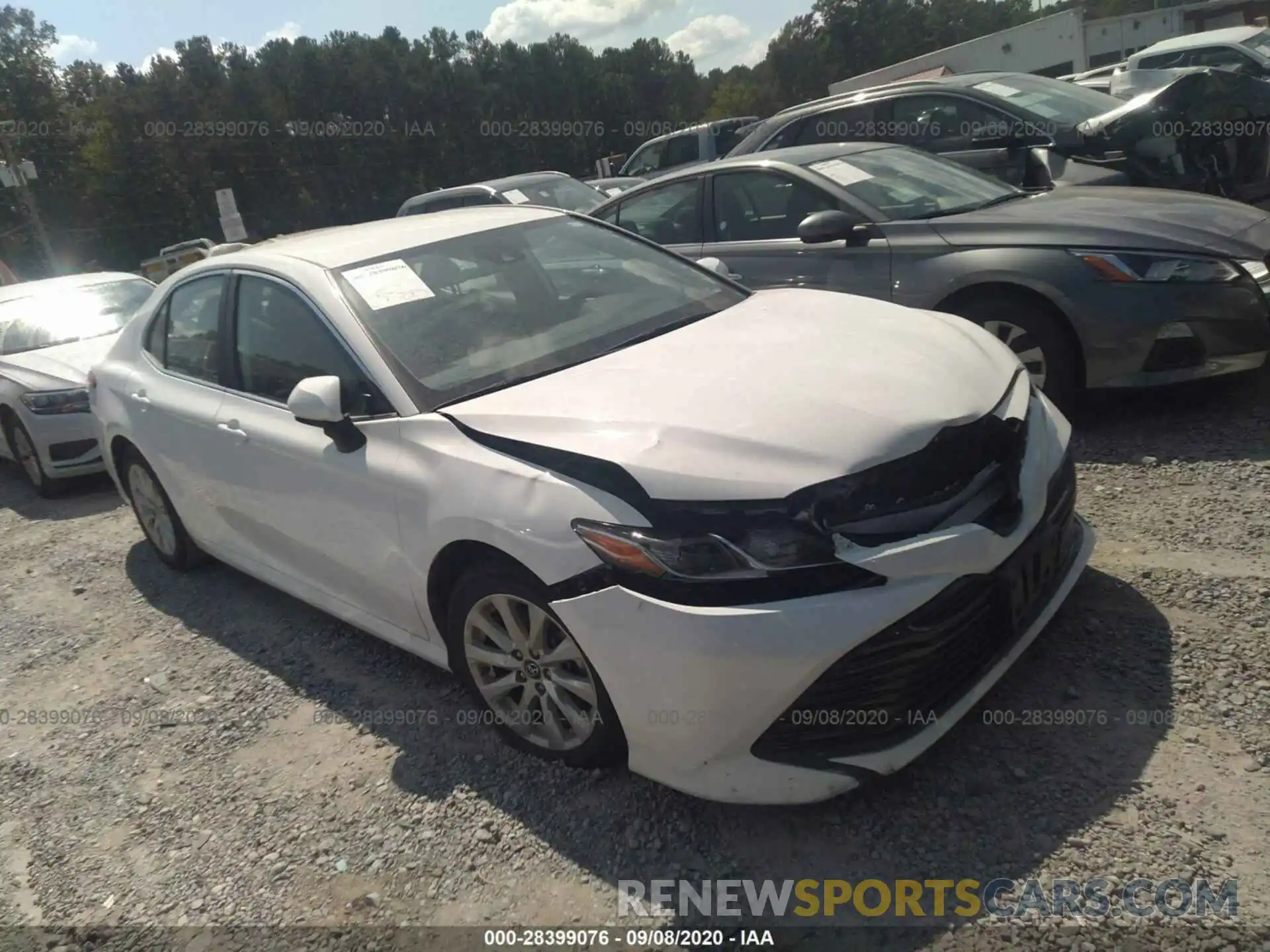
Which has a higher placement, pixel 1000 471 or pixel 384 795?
pixel 1000 471

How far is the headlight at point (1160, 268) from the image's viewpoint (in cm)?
438

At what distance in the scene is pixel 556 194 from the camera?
41.7 feet

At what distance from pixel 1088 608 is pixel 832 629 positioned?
148 centimetres

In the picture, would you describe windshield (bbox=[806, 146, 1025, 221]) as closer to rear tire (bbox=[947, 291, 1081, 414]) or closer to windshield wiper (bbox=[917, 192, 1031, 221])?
windshield wiper (bbox=[917, 192, 1031, 221])

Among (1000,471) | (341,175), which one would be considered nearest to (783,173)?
→ (1000,471)

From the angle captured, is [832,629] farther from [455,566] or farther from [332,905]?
[332,905]

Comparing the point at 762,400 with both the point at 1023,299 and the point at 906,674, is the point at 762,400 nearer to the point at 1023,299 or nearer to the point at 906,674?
the point at 906,674

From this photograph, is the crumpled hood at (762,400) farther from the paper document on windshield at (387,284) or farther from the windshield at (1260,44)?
the windshield at (1260,44)

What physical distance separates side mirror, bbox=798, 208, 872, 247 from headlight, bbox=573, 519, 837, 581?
3.20 m

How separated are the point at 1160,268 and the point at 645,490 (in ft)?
10.7

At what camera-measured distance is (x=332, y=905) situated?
2670 mm

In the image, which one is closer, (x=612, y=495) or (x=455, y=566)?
(x=612, y=495)

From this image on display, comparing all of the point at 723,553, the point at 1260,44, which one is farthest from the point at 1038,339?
the point at 1260,44

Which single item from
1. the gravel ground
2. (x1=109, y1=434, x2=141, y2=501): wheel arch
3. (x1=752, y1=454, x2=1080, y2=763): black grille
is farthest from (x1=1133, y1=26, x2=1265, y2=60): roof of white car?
(x1=109, y1=434, x2=141, y2=501): wheel arch
